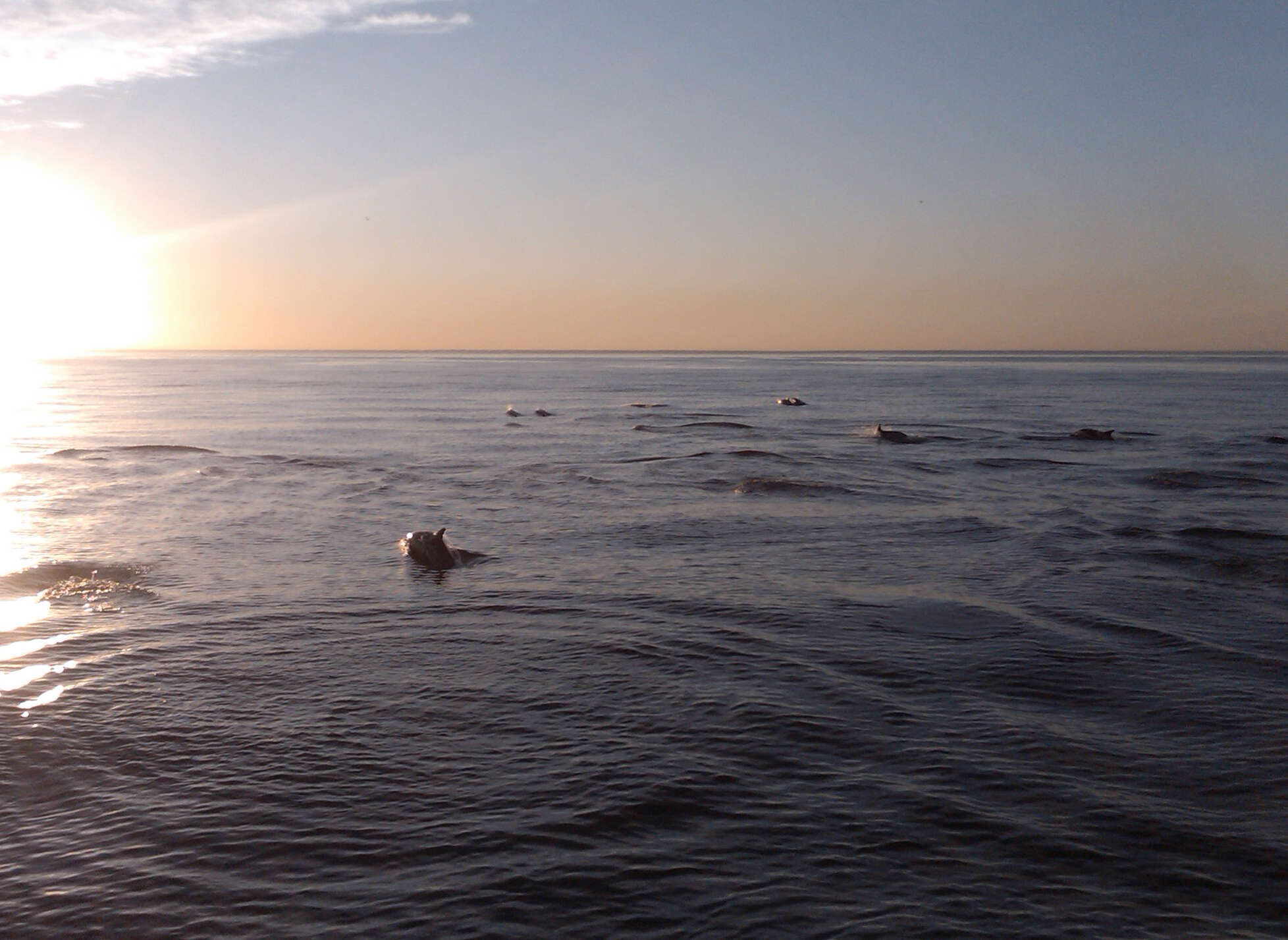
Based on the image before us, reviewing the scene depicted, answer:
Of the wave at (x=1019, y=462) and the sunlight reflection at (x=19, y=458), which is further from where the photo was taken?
the wave at (x=1019, y=462)

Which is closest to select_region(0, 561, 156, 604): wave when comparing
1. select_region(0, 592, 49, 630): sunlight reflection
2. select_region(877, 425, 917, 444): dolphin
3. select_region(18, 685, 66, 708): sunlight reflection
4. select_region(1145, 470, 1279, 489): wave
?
select_region(0, 592, 49, 630): sunlight reflection

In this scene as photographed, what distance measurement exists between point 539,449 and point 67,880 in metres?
31.3

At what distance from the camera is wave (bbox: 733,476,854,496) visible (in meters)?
26.8

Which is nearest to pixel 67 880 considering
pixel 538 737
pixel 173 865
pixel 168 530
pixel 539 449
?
pixel 173 865

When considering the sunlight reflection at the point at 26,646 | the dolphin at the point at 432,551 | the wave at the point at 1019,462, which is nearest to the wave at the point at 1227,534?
the wave at the point at 1019,462

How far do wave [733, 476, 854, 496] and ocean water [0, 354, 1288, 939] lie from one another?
310mm

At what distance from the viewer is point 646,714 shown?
418 inches

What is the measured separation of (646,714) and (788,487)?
17.3 m

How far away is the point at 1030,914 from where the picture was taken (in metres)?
6.81

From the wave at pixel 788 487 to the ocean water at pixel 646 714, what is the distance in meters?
0.31

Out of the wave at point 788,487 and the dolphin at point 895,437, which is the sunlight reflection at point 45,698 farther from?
the dolphin at point 895,437

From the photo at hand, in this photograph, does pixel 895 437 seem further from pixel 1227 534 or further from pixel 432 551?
pixel 432 551

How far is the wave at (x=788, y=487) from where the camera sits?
87.8 ft

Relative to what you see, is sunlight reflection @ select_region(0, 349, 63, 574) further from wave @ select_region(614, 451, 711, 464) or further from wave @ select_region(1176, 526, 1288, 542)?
wave @ select_region(1176, 526, 1288, 542)
